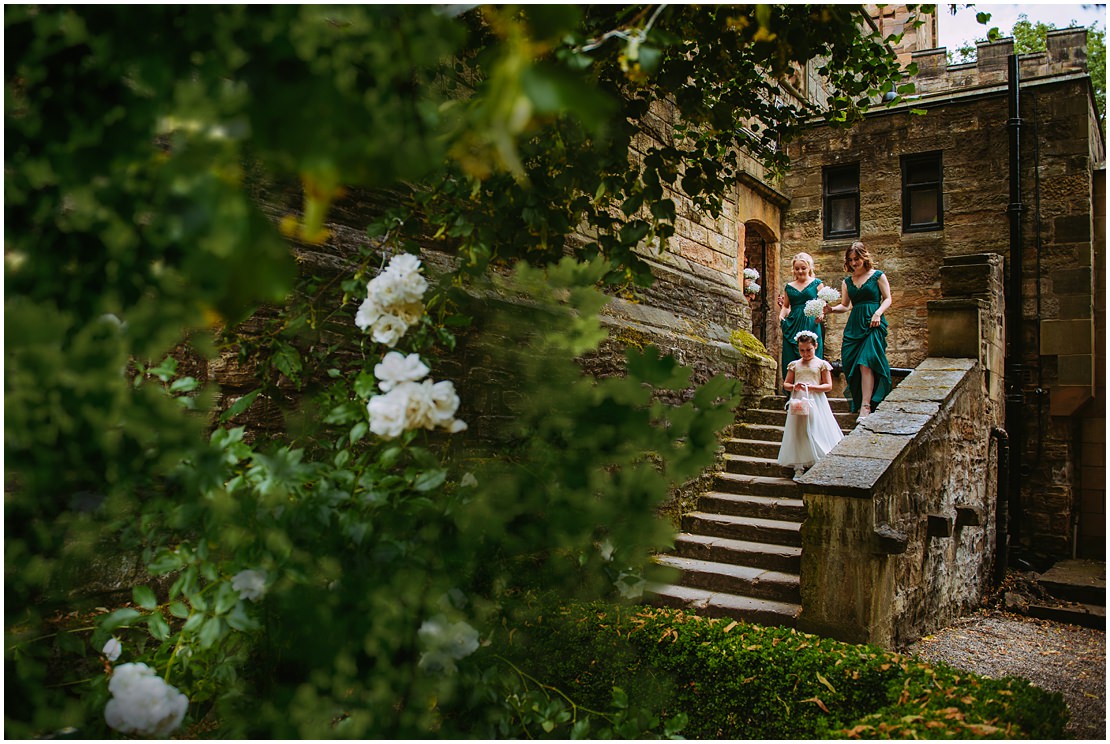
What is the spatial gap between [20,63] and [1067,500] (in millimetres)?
11821

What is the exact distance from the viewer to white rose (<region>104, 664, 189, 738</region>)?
146 cm

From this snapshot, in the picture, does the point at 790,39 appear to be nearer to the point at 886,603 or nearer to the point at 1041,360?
the point at 886,603

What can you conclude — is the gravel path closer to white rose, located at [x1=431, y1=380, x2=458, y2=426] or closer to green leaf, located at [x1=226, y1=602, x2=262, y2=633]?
white rose, located at [x1=431, y1=380, x2=458, y2=426]

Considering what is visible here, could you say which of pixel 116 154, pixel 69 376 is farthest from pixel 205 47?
pixel 69 376

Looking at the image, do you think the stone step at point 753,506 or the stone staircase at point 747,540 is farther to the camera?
the stone step at point 753,506

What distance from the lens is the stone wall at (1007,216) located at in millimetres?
9922

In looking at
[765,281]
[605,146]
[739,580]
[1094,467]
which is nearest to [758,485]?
[739,580]

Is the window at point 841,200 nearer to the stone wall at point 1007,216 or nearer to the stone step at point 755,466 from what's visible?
the stone wall at point 1007,216

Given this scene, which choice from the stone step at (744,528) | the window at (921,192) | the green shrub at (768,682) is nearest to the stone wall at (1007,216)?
the window at (921,192)

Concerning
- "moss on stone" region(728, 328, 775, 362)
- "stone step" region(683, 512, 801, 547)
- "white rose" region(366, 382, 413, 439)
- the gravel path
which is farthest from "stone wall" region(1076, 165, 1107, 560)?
"white rose" region(366, 382, 413, 439)

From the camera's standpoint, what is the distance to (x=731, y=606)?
501 centimetres

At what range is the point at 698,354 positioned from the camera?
22.4ft

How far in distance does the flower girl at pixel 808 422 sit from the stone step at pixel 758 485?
0.14m

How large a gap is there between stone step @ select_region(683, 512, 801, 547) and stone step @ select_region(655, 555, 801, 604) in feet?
1.32
